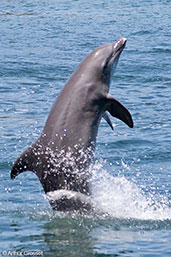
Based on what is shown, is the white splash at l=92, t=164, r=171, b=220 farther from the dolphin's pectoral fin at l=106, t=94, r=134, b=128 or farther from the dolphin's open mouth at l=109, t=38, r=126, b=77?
the dolphin's open mouth at l=109, t=38, r=126, b=77

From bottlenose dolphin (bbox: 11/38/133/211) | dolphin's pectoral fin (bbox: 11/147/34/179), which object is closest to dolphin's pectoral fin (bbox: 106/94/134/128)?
bottlenose dolphin (bbox: 11/38/133/211)

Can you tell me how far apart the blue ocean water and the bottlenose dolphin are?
0.40 m

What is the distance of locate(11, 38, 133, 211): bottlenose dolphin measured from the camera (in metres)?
9.03

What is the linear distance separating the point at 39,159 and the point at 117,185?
2280 mm

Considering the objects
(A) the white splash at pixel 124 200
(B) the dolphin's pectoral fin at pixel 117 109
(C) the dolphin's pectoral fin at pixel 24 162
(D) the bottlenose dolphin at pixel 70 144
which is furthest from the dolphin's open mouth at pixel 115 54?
(C) the dolphin's pectoral fin at pixel 24 162

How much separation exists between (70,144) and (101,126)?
5.64 metres

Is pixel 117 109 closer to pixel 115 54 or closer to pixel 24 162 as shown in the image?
pixel 115 54

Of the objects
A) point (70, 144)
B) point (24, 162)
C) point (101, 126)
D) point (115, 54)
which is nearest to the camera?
point (24, 162)

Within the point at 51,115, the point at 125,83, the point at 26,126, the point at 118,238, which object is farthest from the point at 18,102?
the point at 118,238

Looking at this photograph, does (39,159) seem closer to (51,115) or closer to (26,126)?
(51,115)

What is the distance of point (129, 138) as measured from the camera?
13930mm

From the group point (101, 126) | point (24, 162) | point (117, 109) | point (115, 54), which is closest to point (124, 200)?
point (117, 109)

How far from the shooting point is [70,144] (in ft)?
30.0

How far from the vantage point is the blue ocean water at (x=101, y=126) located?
8586 mm
